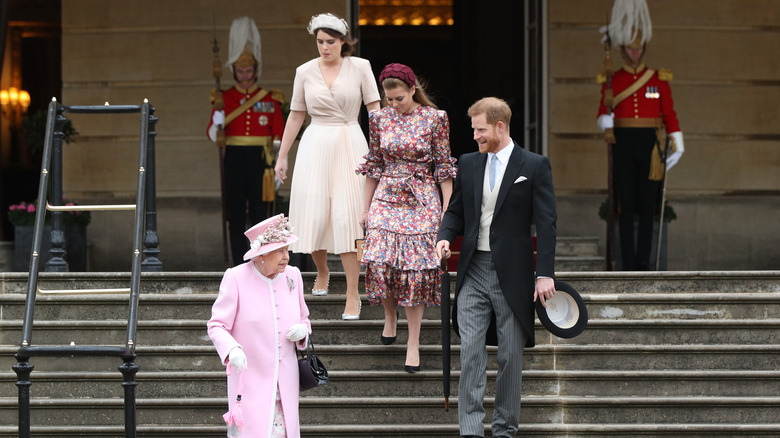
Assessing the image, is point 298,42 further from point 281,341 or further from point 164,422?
point 281,341

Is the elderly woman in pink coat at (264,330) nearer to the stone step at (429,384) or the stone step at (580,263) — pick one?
the stone step at (429,384)

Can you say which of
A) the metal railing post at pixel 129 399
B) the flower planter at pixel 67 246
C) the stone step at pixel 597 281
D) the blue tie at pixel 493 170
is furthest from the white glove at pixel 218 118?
the metal railing post at pixel 129 399

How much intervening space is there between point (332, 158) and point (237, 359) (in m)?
2.64

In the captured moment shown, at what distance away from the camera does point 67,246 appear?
1096 cm

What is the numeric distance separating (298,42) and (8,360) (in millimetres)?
5465

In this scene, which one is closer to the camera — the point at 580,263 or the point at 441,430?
the point at 441,430

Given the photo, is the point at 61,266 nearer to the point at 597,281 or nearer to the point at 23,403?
the point at 23,403

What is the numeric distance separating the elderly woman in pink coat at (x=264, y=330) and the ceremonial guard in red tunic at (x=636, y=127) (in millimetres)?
5092

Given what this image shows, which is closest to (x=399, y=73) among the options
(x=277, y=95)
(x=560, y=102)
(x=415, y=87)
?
(x=415, y=87)

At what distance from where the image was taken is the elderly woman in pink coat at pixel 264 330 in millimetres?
5484

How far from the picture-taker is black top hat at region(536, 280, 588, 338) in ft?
20.4

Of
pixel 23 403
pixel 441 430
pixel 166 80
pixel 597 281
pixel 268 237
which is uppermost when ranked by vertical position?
pixel 166 80

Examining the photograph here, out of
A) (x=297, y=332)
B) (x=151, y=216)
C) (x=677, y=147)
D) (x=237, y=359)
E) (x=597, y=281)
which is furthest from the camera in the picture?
(x=677, y=147)

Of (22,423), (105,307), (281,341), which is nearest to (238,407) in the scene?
(281,341)
